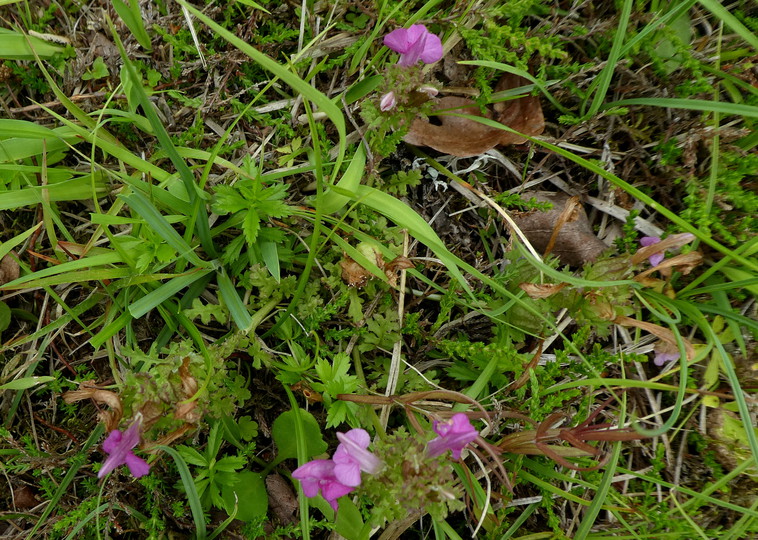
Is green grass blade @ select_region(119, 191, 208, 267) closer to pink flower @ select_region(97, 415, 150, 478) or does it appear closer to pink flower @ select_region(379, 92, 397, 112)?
pink flower @ select_region(97, 415, 150, 478)

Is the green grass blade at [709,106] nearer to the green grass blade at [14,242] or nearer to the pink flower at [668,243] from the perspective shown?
the pink flower at [668,243]

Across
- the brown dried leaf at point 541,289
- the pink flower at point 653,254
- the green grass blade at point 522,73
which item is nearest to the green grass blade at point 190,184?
the green grass blade at point 522,73

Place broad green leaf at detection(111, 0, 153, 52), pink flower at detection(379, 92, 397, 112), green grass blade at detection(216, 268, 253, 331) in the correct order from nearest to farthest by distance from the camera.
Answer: pink flower at detection(379, 92, 397, 112)
green grass blade at detection(216, 268, 253, 331)
broad green leaf at detection(111, 0, 153, 52)

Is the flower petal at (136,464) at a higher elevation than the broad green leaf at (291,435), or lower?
higher

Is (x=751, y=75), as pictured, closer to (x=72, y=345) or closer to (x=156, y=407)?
(x=156, y=407)

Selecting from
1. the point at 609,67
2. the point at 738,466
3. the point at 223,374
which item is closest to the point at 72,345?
the point at 223,374

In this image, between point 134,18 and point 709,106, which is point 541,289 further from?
point 134,18

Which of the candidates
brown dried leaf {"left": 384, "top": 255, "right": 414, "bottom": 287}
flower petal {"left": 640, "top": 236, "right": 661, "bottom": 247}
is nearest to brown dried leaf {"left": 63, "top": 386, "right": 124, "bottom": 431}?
brown dried leaf {"left": 384, "top": 255, "right": 414, "bottom": 287}
